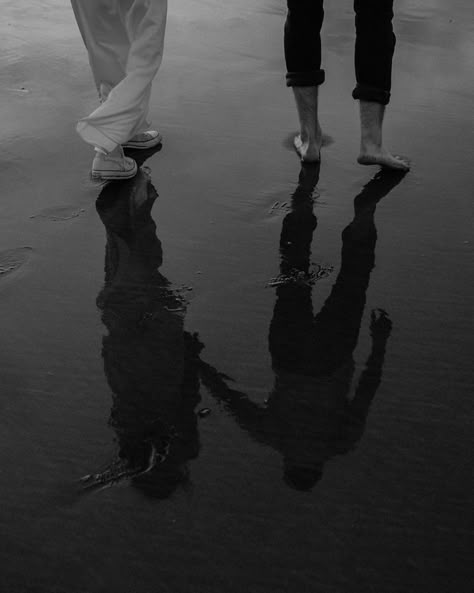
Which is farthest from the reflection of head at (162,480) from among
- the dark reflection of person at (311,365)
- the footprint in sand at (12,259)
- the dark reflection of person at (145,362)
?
the footprint in sand at (12,259)

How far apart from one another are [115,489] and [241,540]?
25cm

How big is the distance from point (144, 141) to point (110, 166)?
31cm

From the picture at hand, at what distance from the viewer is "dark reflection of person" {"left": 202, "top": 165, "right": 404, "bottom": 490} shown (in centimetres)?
140

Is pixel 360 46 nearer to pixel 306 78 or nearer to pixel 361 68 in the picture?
pixel 361 68

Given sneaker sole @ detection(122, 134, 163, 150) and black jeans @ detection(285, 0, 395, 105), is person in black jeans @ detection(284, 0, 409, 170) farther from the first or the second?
sneaker sole @ detection(122, 134, 163, 150)

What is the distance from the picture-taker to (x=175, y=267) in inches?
76.6

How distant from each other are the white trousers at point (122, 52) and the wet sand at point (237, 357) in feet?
0.67

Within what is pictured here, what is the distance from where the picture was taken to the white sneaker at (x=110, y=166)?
2.37 m

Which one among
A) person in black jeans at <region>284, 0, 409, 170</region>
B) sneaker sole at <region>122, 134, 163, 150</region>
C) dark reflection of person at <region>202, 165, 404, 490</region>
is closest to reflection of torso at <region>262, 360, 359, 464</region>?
dark reflection of person at <region>202, 165, 404, 490</region>

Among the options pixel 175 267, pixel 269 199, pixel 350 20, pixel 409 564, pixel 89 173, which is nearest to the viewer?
pixel 409 564

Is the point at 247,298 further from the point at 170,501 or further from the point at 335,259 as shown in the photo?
Result: the point at 170,501

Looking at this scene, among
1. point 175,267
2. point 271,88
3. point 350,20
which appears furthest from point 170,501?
point 350,20

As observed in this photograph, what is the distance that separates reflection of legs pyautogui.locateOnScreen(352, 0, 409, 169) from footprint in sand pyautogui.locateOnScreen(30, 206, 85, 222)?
95cm

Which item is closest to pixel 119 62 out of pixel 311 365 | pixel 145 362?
pixel 145 362
